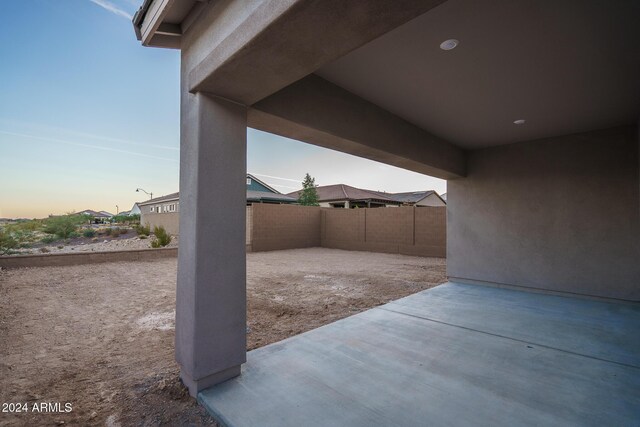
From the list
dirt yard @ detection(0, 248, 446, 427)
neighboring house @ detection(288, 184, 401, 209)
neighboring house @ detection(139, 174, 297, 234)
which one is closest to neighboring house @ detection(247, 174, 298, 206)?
neighboring house @ detection(139, 174, 297, 234)

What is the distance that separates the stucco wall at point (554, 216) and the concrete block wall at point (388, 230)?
4.69 m

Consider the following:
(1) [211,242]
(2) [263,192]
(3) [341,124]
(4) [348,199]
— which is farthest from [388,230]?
(2) [263,192]

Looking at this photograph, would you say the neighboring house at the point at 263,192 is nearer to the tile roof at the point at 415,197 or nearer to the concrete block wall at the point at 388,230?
the concrete block wall at the point at 388,230

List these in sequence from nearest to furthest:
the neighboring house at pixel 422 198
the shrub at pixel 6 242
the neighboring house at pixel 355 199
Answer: the shrub at pixel 6 242, the neighboring house at pixel 355 199, the neighboring house at pixel 422 198

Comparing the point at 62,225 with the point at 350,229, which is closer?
the point at 62,225

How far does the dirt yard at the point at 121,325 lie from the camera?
1.95 meters

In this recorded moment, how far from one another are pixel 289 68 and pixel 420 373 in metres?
2.37

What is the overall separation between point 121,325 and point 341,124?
3509 mm

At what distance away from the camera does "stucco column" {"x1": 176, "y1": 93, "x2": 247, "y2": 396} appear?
196 cm

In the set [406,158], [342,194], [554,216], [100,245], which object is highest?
[342,194]

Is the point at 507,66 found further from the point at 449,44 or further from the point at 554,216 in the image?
the point at 554,216

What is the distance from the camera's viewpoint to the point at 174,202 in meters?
22.0

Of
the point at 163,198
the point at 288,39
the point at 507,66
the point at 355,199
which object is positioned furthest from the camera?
the point at 163,198

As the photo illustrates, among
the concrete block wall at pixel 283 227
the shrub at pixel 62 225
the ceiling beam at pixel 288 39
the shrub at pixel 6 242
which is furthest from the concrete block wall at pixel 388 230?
the shrub at pixel 62 225
